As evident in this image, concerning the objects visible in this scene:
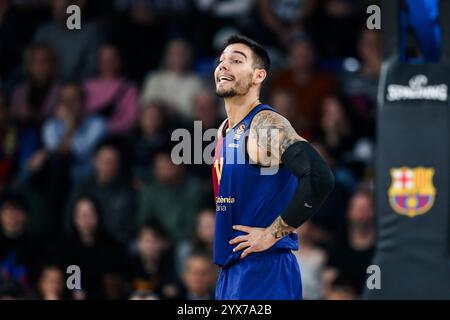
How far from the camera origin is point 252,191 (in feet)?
22.6

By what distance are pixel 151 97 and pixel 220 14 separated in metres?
1.37

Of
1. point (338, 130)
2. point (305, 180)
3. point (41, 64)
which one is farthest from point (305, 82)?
point (305, 180)

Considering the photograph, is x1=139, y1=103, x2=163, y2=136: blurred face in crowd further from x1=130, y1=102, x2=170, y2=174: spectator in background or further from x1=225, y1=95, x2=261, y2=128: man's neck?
x1=225, y1=95, x2=261, y2=128: man's neck

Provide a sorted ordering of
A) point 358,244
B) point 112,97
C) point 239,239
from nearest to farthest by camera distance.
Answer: point 239,239
point 358,244
point 112,97

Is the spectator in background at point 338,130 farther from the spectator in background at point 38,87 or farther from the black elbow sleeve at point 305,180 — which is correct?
the black elbow sleeve at point 305,180

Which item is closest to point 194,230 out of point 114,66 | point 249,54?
point 114,66

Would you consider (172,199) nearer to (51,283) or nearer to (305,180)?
(51,283)

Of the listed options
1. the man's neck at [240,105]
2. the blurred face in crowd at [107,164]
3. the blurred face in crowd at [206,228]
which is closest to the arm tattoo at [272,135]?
the man's neck at [240,105]

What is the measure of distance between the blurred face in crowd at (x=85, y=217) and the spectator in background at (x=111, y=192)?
0.77 feet

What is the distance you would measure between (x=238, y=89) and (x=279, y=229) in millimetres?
940

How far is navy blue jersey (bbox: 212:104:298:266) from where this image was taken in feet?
22.6

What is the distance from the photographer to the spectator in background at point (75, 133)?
1252 centimetres

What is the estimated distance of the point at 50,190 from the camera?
488 inches

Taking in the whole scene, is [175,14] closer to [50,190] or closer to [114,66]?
[114,66]
